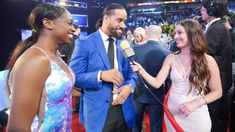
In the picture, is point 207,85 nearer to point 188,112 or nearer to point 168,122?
point 188,112

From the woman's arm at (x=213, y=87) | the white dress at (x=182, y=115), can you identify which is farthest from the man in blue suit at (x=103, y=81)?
the woman's arm at (x=213, y=87)

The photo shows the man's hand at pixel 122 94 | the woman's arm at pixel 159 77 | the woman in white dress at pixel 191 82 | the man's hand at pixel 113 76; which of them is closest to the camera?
the man's hand at pixel 113 76

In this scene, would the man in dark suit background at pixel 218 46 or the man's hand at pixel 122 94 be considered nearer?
the man's hand at pixel 122 94

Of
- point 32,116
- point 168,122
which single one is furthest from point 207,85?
point 32,116

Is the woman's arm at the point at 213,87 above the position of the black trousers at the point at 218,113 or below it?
above

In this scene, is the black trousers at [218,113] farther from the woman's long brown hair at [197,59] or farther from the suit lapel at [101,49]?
the suit lapel at [101,49]

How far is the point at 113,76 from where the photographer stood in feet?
5.99

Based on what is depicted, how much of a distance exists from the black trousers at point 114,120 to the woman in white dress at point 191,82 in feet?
1.17

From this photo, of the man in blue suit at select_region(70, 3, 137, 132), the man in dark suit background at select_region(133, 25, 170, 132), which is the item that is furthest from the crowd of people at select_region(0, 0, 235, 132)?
the man in dark suit background at select_region(133, 25, 170, 132)

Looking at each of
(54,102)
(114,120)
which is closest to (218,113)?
(114,120)

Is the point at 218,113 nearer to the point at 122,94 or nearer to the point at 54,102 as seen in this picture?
the point at 122,94

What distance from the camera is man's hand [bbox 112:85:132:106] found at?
1.99 m

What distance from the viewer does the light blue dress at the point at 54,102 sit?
1.23m

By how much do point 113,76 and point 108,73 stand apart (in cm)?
5
